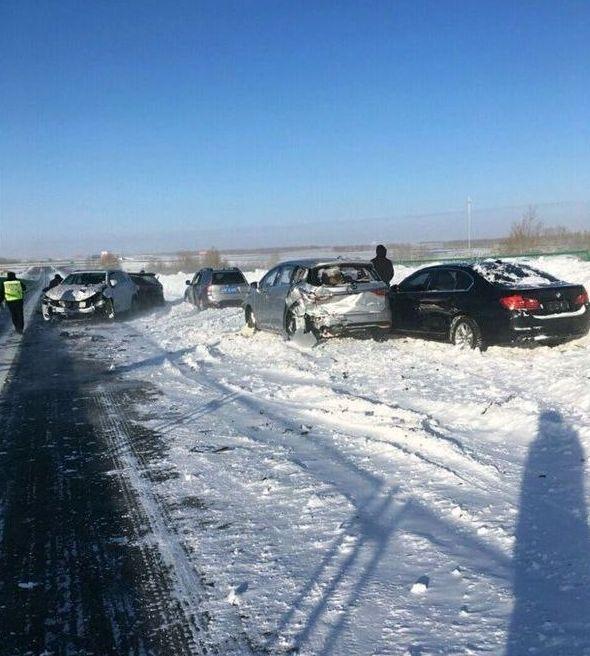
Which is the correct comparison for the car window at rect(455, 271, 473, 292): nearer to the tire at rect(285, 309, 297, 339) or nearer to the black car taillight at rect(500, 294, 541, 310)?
the black car taillight at rect(500, 294, 541, 310)

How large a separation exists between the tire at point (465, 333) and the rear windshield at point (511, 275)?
0.76 m

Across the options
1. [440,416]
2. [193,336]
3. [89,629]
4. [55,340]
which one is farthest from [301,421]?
[55,340]

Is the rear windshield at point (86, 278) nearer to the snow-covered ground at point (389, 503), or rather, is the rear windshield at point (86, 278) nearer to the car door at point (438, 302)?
the snow-covered ground at point (389, 503)

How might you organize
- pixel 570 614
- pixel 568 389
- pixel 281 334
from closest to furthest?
pixel 570 614 < pixel 568 389 < pixel 281 334

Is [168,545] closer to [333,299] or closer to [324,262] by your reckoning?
[333,299]

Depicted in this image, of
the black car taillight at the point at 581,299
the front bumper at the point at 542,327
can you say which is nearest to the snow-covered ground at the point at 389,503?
the front bumper at the point at 542,327

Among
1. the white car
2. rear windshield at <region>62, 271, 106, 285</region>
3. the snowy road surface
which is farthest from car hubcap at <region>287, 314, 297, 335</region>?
rear windshield at <region>62, 271, 106, 285</region>

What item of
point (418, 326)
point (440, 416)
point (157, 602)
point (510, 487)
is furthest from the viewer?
point (418, 326)

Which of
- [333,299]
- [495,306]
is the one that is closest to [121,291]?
[333,299]

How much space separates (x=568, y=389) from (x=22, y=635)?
244 inches

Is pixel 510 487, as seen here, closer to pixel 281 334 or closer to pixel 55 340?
pixel 281 334

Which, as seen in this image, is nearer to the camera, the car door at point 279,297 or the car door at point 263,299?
the car door at point 279,297

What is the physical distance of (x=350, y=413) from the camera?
670 cm

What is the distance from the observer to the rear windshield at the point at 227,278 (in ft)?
67.3
